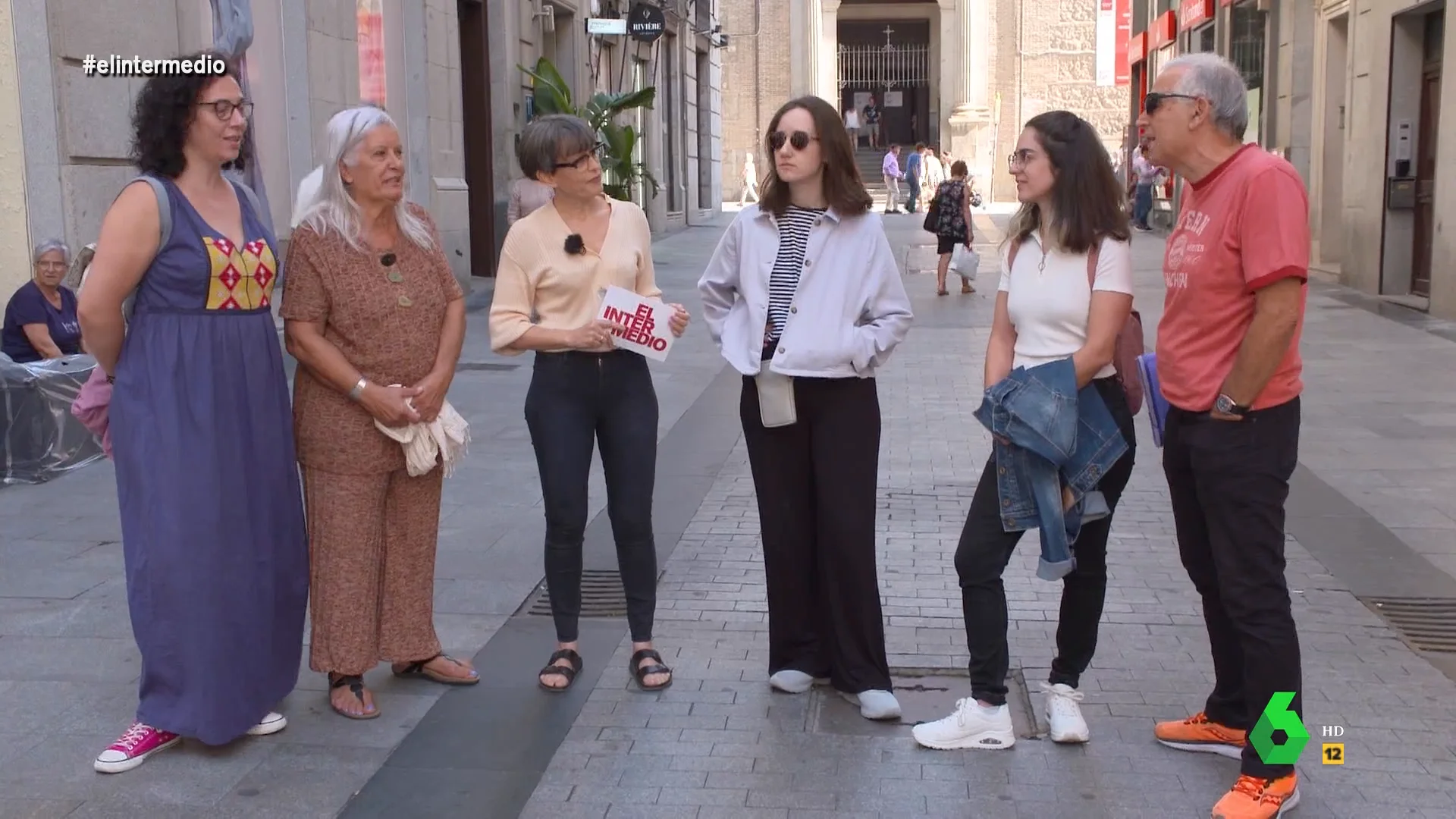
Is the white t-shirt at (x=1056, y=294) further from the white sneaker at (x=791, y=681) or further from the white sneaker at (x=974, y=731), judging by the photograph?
the white sneaker at (x=791, y=681)

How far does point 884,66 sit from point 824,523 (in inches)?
1837

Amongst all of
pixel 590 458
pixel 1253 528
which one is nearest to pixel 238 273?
pixel 590 458

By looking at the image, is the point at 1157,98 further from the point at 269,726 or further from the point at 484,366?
the point at 484,366

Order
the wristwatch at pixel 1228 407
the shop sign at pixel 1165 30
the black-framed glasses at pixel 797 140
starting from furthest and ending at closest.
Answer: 1. the shop sign at pixel 1165 30
2. the black-framed glasses at pixel 797 140
3. the wristwatch at pixel 1228 407

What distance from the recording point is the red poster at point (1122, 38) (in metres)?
33.8

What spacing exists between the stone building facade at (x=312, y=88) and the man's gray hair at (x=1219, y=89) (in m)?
5.77

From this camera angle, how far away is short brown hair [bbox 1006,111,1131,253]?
13.0ft

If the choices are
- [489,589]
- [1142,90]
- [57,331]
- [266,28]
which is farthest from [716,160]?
[489,589]

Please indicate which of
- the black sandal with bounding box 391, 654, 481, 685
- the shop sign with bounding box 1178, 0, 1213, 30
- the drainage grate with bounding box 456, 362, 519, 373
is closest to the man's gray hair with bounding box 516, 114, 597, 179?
the black sandal with bounding box 391, 654, 481, 685

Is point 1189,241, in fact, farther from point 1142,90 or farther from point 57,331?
point 1142,90

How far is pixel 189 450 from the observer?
4117mm

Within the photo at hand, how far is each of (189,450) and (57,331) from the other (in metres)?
4.75

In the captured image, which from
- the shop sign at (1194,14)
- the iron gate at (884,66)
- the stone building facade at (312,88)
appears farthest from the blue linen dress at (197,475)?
the iron gate at (884,66)

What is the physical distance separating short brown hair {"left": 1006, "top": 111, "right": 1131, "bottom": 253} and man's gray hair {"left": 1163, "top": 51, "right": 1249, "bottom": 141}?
29cm
